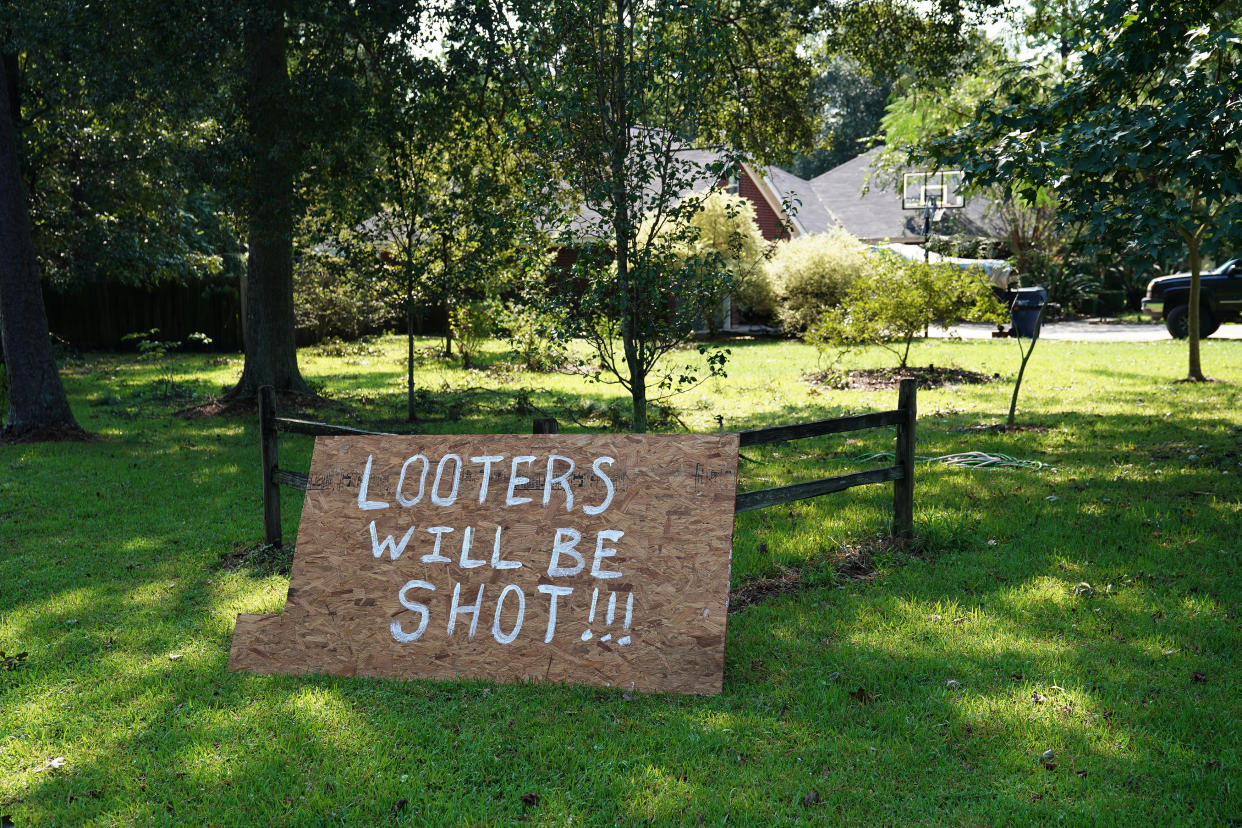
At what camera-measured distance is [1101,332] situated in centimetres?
2722

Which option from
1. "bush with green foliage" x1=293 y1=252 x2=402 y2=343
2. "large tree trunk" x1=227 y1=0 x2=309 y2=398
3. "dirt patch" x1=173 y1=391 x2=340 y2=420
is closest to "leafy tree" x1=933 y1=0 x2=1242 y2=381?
"large tree trunk" x1=227 y1=0 x2=309 y2=398

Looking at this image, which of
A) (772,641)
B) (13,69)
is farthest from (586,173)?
(13,69)

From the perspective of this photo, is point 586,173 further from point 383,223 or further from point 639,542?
point 383,223

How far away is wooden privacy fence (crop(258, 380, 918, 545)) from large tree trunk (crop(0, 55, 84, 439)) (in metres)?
7.31

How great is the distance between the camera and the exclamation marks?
183 inches

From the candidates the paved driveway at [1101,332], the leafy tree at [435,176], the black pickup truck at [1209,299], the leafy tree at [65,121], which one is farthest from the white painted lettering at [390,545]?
the black pickup truck at [1209,299]

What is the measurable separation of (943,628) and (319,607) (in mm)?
3470

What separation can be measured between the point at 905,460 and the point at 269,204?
348 inches

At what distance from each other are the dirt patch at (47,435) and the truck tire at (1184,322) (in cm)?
2339

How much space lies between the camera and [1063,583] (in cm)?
596

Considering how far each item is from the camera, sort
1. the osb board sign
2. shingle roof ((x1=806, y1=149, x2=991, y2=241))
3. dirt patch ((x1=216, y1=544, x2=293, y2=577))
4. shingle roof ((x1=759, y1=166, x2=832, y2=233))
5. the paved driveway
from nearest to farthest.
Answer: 1. the osb board sign
2. dirt patch ((x1=216, y1=544, x2=293, y2=577))
3. the paved driveway
4. shingle roof ((x1=759, y1=166, x2=832, y2=233))
5. shingle roof ((x1=806, y1=149, x2=991, y2=241))

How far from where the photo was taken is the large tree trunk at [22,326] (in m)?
11.9

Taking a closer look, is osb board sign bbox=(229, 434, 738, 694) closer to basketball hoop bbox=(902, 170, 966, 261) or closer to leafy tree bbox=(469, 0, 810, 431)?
leafy tree bbox=(469, 0, 810, 431)

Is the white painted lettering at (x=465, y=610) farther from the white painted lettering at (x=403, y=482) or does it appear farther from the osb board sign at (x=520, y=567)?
the white painted lettering at (x=403, y=482)
